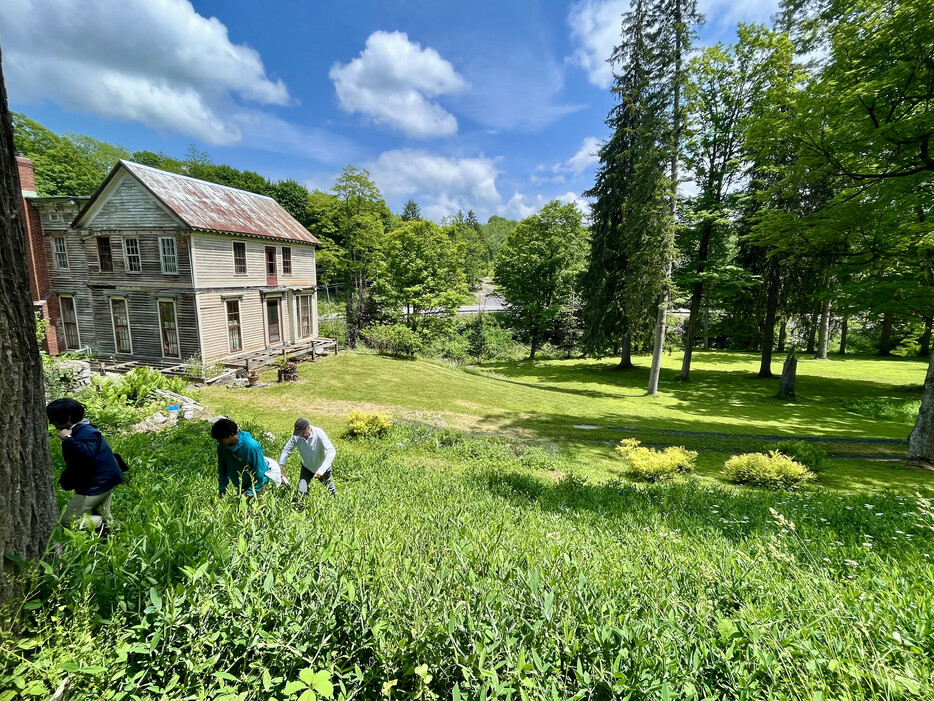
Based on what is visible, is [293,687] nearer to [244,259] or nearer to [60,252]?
[244,259]

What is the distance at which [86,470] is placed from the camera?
4.21 m

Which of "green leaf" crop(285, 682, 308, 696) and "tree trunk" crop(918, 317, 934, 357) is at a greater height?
"green leaf" crop(285, 682, 308, 696)

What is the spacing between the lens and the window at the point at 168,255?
61.8ft

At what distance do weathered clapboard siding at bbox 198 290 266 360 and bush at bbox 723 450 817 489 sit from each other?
2217 cm

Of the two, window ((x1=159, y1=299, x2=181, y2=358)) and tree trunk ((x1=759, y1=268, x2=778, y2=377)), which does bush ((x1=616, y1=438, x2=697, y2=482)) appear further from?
window ((x1=159, y1=299, x2=181, y2=358))

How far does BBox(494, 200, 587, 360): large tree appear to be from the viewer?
108 ft

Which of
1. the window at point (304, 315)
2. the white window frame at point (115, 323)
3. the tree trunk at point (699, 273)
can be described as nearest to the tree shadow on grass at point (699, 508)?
the tree trunk at point (699, 273)

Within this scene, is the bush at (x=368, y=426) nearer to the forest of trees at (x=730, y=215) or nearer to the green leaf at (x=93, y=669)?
the green leaf at (x=93, y=669)

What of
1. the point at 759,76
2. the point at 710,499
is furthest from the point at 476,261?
the point at 710,499

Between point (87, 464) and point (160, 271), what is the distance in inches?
758

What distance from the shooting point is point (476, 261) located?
78.1 meters

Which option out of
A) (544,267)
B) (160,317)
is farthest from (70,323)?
(544,267)

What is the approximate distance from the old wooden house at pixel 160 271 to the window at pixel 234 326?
5cm

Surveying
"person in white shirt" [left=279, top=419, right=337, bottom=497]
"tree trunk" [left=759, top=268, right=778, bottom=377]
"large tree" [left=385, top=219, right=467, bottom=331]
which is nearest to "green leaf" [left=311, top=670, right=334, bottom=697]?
"person in white shirt" [left=279, top=419, right=337, bottom=497]
